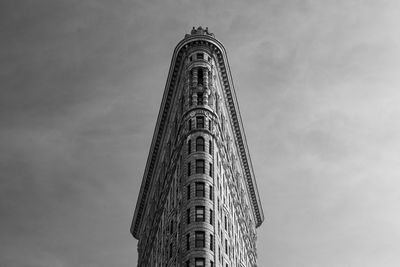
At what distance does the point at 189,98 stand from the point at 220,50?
12924 mm

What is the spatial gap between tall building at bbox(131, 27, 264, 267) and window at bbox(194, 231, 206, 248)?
143 mm

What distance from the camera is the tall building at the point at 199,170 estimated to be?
10938cm

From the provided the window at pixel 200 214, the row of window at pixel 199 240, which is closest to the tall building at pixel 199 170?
the window at pixel 200 214

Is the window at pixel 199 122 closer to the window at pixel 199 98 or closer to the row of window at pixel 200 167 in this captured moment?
the window at pixel 199 98

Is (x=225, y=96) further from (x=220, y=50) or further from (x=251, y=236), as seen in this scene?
(x=251, y=236)

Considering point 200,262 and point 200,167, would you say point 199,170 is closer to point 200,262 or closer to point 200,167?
point 200,167

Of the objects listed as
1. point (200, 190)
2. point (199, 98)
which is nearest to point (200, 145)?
point (200, 190)

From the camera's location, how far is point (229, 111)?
140 meters

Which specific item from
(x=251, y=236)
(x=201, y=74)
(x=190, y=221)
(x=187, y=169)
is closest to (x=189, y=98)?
(x=201, y=74)

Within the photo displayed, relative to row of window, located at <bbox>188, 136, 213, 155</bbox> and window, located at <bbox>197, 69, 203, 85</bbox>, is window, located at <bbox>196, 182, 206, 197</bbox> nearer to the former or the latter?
row of window, located at <bbox>188, 136, 213, 155</bbox>

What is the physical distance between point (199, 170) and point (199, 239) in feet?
39.1

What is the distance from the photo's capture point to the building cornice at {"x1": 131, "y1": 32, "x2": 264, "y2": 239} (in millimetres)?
129000

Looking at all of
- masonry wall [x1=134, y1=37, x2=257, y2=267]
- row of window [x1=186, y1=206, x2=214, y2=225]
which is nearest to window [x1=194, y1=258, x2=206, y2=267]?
masonry wall [x1=134, y1=37, x2=257, y2=267]

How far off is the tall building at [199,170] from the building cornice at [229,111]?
0.61ft
